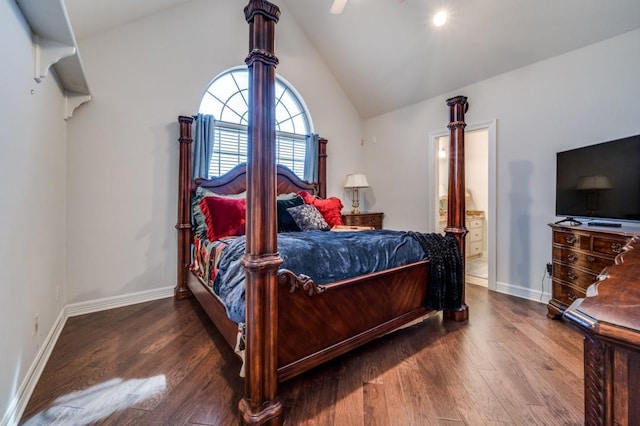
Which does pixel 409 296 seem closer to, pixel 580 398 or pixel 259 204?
pixel 580 398

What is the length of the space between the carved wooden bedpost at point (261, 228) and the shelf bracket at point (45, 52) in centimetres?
141

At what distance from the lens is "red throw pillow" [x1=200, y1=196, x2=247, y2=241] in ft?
9.36

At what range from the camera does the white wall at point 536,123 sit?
105 inches

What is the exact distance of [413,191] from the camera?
14.6ft

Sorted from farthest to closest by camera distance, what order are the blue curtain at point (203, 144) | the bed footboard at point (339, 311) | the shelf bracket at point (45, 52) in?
the blue curtain at point (203, 144) < the shelf bracket at point (45, 52) < the bed footboard at point (339, 311)

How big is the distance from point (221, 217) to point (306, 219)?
2.94 ft

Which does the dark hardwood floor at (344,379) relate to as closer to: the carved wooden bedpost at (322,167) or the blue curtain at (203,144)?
the blue curtain at (203,144)

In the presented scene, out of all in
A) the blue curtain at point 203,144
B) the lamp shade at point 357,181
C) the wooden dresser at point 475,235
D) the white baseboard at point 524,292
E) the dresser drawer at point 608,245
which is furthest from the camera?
the wooden dresser at point 475,235

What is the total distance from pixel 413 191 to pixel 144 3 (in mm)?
4033

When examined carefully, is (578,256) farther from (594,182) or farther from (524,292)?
(524,292)

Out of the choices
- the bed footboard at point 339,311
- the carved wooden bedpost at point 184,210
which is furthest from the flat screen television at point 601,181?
the carved wooden bedpost at point 184,210

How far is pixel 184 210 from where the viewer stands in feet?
10.5

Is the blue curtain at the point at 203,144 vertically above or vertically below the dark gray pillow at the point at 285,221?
above

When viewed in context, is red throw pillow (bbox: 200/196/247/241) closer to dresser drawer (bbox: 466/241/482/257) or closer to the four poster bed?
the four poster bed
